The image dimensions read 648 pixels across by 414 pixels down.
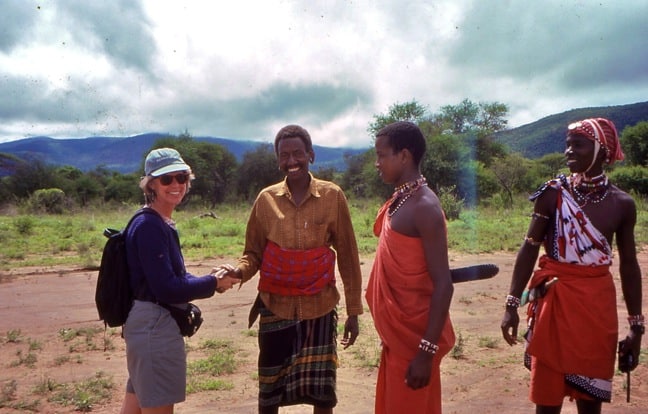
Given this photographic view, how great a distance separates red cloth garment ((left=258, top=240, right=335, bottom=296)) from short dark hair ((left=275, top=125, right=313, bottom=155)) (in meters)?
0.52

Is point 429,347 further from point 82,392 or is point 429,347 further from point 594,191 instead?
point 82,392

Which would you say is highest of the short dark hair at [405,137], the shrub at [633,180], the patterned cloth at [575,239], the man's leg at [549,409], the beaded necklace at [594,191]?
the shrub at [633,180]

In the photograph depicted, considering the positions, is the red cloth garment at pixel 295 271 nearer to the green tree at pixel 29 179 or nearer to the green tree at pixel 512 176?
the green tree at pixel 512 176

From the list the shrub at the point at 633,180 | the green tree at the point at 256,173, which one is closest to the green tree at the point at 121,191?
the green tree at the point at 256,173

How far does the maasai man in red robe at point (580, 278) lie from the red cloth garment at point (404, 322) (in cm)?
59

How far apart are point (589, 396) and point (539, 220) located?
0.83m

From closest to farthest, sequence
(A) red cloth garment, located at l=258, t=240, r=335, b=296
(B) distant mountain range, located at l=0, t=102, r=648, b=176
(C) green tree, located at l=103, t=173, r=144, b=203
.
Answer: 1. (A) red cloth garment, located at l=258, t=240, r=335, b=296
2. (C) green tree, located at l=103, t=173, r=144, b=203
3. (B) distant mountain range, located at l=0, t=102, r=648, b=176

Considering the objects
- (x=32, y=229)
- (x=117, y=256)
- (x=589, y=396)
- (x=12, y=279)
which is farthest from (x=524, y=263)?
(x=32, y=229)

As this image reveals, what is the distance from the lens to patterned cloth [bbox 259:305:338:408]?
2998 mm

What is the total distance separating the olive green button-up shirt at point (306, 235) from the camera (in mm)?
2965

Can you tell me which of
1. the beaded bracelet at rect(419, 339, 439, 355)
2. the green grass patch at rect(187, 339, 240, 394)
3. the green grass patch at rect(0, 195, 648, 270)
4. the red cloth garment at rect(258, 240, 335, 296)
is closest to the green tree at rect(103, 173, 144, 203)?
the green grass patch at rect(0, 195, 648, 270)

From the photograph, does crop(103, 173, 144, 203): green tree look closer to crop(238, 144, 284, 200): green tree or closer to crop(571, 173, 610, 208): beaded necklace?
crop(238, 144, 284, 200): green tree

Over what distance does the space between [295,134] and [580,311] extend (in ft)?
5.15

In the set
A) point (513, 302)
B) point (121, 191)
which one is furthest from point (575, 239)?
point (121, 191)
